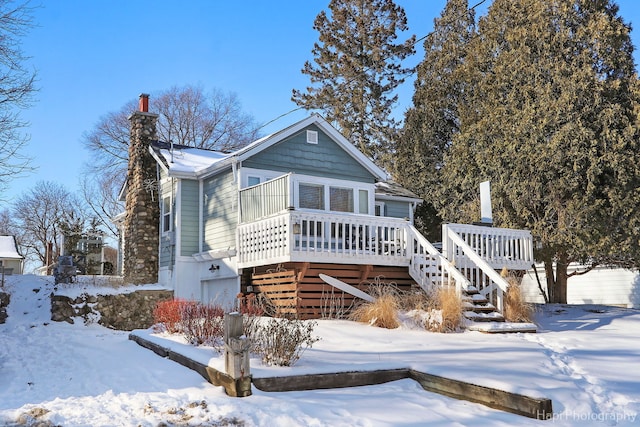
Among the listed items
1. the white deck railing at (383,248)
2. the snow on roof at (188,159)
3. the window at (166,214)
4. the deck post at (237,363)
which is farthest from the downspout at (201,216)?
the deck post at (237,363)

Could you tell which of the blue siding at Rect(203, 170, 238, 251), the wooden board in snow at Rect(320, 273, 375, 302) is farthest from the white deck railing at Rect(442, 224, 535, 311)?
the blue siding at Rect(203, 170, 238, 251)

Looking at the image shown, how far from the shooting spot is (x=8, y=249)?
31469 mm

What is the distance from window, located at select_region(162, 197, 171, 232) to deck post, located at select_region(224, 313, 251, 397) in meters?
12.3

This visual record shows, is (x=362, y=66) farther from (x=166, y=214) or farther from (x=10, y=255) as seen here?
(x=10, y=255)

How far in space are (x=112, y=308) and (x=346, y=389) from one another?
36.2 feet

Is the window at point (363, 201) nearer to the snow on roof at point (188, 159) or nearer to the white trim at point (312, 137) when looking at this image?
the white trim at point (312, 137)

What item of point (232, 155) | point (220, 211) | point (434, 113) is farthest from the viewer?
point (434, 113)

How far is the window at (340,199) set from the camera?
16208 mm

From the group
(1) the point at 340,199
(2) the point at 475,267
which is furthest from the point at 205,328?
(1) the point at 340,199

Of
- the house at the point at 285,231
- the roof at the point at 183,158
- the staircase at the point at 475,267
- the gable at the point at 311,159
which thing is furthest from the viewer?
the roof at the point at 183,158

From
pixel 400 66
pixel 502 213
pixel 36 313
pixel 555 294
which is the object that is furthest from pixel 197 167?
pixel 400 66

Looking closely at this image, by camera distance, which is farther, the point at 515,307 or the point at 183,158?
the point at 183,158

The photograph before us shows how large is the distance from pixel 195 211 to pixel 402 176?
35.1ft

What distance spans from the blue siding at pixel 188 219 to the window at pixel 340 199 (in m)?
4.09
